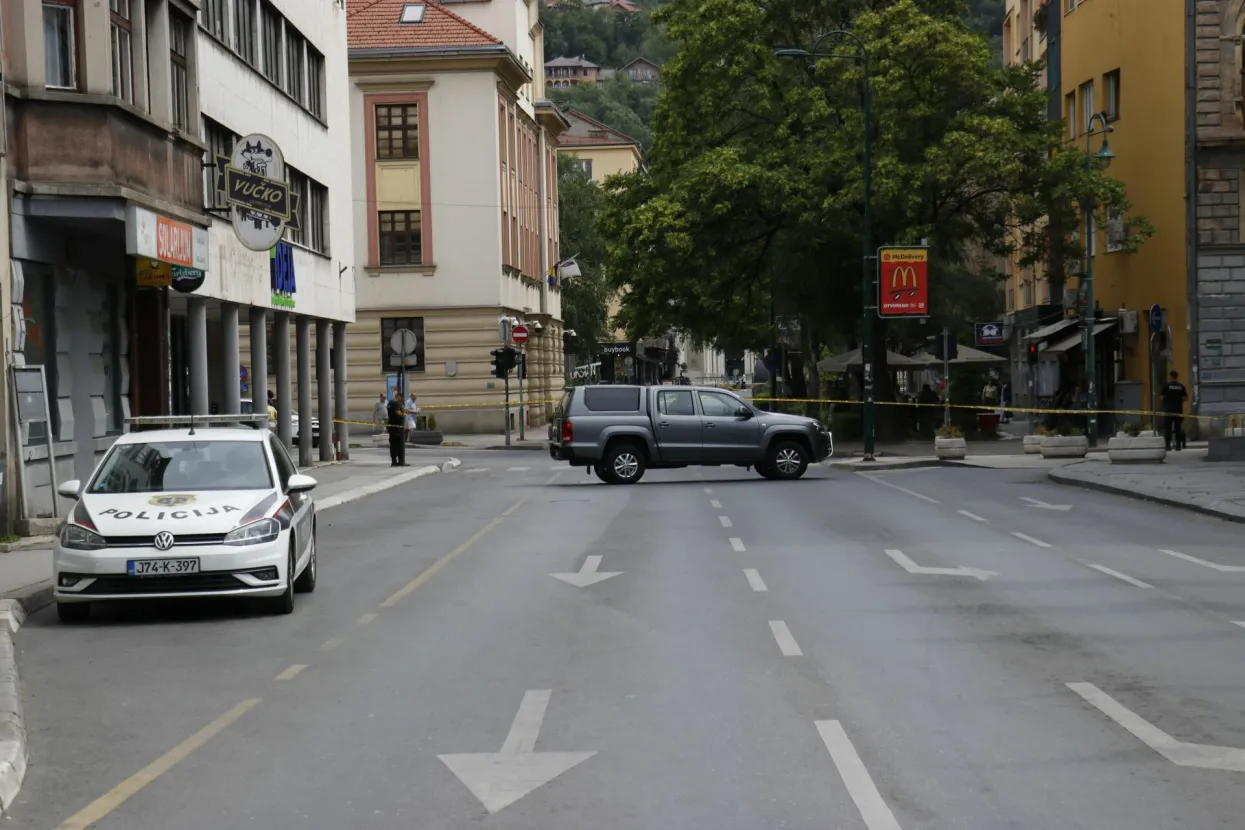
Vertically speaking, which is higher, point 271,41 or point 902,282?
point 271,41

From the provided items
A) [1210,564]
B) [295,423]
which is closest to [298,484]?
[1210,564]

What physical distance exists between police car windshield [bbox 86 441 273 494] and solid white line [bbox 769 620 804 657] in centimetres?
458

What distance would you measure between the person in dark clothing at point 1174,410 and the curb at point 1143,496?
25.0 ft

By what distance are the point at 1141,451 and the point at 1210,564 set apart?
19.4 m

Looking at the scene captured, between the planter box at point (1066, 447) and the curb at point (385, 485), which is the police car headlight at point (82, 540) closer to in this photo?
the curb at point (385, 485)

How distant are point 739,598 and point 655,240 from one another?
106ft

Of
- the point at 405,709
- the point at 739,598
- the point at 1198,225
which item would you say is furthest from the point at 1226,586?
the point at 1198,225

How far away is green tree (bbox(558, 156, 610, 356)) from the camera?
318ft

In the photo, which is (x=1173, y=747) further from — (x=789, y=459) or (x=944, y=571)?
(x=789, y=459)

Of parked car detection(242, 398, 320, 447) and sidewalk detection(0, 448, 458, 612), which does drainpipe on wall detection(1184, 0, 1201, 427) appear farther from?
parked car detection(242, 398, 320, 447)

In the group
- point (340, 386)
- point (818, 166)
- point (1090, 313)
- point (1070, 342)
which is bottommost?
point (340, 386)

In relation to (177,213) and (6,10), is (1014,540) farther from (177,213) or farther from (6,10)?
(6,10)

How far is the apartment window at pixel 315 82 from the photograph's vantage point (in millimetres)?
40938

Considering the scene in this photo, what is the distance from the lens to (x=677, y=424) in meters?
A: 32.4
